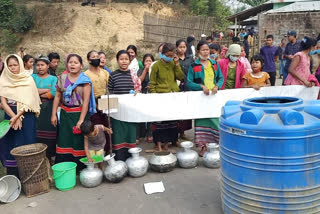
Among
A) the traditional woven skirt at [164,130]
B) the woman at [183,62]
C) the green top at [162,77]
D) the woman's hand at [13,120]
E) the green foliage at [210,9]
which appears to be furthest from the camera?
the green foliage at [210,9]

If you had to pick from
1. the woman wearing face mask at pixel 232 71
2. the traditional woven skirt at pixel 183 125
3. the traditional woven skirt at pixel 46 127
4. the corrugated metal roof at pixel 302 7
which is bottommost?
the traditional woven skirt at pixel 183 125

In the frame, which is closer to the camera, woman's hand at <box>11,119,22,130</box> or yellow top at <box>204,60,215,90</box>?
woman's hand at <box>11,119,22,130</box>

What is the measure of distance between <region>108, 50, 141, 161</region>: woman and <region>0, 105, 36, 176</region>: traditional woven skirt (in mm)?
1046

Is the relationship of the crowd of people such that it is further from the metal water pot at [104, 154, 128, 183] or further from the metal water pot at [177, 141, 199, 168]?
the metal water pot at [177, 141, 199, 168]

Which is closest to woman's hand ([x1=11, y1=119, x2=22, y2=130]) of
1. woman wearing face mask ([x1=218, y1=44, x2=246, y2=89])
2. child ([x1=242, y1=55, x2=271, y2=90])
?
woman wearing face mask ([x1=218, y1=44, x2=246, y2=89])

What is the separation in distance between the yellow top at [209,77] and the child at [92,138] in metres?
1.60

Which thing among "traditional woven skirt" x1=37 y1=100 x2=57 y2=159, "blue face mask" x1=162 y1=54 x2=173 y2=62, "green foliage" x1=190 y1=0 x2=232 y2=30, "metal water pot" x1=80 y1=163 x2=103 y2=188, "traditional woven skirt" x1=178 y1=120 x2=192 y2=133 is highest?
"green foliage" x1=190 y1=0 x2=232 y2=30

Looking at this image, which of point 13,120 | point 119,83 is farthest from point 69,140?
point 119,83

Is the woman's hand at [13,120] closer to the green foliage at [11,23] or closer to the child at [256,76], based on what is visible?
the child at [256,76]

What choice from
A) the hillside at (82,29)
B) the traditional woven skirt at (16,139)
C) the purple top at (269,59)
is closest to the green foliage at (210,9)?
the hillside at (82,29)

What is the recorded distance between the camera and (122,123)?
4102 millimetres

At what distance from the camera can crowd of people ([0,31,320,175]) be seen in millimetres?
3641

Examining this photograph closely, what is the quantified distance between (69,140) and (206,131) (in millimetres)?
1971

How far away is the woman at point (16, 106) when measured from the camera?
3.57 meters
